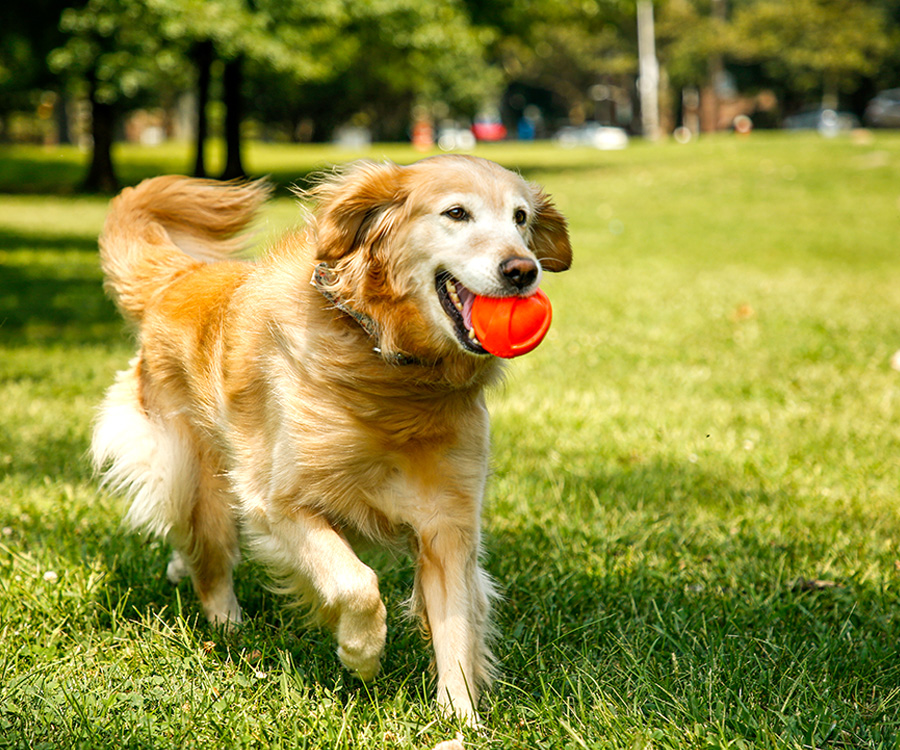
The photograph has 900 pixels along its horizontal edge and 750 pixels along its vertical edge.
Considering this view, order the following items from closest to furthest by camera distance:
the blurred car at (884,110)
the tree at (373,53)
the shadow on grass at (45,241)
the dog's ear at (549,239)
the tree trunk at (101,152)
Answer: the dog's ear at (549,239) < the shadow on grass at (45,241) < the tree at (373,53) < the tree trunk at (101,152) < the blurred car at (884,110)

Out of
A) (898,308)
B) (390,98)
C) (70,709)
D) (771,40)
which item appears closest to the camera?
(70,709)

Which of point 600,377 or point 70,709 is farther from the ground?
A: point 70,709

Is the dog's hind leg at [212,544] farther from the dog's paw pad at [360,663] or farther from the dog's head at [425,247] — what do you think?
the dog's head at [425,247]

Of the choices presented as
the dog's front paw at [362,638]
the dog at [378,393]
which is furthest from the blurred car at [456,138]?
the dog's front paw at [362,638]

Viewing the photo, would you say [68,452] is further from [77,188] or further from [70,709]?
[77,188]

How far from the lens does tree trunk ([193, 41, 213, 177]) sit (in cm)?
2231

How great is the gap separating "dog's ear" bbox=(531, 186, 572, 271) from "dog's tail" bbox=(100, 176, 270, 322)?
130 centimetres

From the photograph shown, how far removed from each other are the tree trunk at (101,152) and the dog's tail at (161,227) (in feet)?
79.4

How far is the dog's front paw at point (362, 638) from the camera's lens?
293 centimetres

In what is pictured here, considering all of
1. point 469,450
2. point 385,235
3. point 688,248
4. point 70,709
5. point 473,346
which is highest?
point 385,235

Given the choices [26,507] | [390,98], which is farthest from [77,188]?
[390,98]

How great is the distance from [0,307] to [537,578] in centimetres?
832

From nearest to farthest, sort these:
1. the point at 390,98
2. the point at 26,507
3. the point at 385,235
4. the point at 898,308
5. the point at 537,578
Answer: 1. the point at 385,235
2. the point at 537,578
3. the point at 26,507
4. the point at 898,308
5. the point at 390,98

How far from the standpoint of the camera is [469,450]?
3.00 metres
